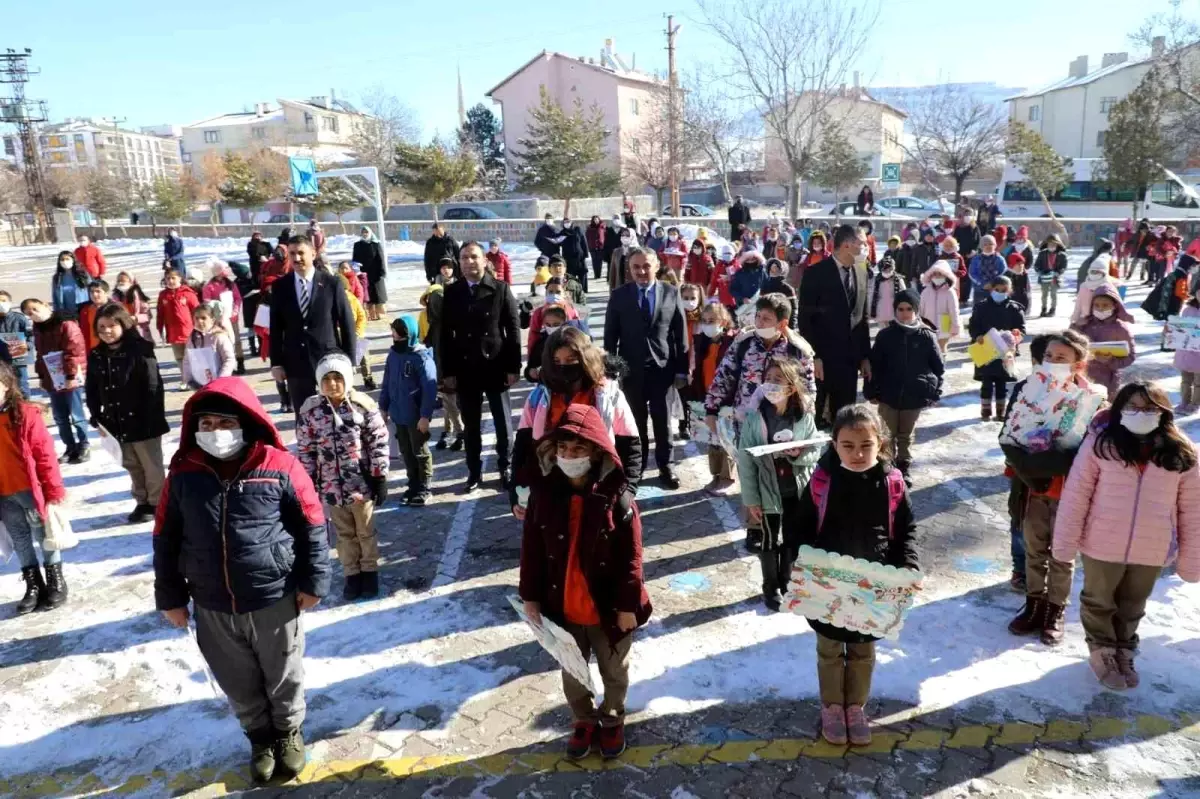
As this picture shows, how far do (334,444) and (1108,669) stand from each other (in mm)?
4338

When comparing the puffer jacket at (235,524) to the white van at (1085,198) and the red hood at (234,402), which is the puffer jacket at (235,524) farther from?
the white van at (1085,198)

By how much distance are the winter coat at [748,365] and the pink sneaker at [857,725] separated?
204 centimetres

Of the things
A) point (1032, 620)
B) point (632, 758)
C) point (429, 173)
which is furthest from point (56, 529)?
point (429, 173)

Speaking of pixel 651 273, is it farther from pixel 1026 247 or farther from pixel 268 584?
pixel 1026 247

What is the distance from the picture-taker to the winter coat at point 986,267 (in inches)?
470

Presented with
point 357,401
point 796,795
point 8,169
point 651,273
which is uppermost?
point 8,169

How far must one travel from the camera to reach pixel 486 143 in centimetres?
5822

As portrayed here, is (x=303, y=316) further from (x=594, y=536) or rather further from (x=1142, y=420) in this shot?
(x=1142, y=420)

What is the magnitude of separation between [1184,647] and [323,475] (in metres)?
4.89

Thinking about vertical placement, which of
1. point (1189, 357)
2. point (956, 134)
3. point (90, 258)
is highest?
point (956, 134)

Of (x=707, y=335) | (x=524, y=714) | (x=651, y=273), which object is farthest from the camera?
(x=707, y=335)

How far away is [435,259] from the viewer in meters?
14.4

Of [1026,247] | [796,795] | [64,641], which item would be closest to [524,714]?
[796,795]

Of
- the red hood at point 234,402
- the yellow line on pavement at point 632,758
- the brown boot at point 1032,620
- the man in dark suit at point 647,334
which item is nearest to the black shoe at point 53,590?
the yellow line on pavement at point 632,758
